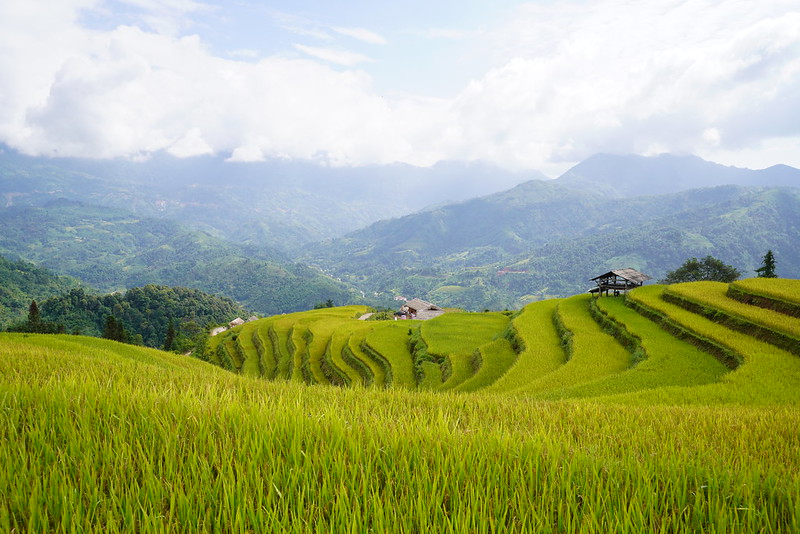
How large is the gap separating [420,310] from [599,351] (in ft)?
160

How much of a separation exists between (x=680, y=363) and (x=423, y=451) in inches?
686

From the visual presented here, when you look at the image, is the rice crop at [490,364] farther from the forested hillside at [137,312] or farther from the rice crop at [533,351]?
the forested hillside at [137,312]

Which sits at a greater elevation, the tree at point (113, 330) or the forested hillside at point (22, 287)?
the forested hillside at point (22, 287)

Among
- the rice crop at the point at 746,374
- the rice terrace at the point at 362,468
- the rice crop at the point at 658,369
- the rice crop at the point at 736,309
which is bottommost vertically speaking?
the rice crop at the point at 658,369

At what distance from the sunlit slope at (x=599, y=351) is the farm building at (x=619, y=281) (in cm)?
131

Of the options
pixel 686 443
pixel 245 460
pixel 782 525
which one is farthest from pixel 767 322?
pixel 245 460

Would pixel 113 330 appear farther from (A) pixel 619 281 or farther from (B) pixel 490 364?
(A) pixel 619 281

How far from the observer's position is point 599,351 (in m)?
19.7

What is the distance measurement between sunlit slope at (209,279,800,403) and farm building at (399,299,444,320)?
Result: 23.5 meters

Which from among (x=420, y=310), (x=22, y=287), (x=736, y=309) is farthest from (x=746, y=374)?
(x=22, y=287)

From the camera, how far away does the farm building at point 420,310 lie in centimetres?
6337

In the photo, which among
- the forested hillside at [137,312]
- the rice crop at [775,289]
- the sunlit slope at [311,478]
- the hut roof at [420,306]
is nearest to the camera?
the sunlit slope at [311,478]

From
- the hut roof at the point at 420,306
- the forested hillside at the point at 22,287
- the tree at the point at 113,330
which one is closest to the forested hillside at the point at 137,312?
the forested hillside at the point at 22,287

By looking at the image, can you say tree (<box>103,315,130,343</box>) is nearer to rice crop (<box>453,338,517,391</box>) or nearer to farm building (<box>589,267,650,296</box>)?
rice crop (<box>453,338,517,391</box>)
